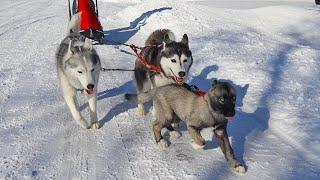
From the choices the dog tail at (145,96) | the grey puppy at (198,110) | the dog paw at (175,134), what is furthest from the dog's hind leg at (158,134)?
the dog tail at (145,96)

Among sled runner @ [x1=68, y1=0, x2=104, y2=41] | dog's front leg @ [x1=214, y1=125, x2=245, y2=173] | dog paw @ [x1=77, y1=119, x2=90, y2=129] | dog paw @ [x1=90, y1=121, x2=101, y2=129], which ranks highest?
dog's front leg @ [x1=214, y1=125, x2=245, y2=173]

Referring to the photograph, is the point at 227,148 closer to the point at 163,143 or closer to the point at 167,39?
the point at 163,143

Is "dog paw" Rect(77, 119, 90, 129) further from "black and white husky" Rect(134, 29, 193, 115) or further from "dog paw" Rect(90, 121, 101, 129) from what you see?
"black and white husky" Rect(134, 29, 193, 115)

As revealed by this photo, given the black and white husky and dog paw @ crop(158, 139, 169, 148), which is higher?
the black and white husky

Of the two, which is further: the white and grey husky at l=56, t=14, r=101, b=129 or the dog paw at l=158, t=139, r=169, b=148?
the white and grey husky at l=56, t=14, r=101, b=129

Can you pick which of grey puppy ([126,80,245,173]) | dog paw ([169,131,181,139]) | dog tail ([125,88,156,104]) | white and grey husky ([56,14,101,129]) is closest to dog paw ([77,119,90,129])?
white and grey husky ([56,14,101,129])

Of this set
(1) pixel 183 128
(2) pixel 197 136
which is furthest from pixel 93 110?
(2) pixel 197 136

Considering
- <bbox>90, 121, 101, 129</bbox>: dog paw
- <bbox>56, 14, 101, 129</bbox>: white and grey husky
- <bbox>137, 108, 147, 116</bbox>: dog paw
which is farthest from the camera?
<bbox>137, 108, 147, 116</bbox>: dog paw

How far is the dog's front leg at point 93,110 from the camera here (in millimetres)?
5186

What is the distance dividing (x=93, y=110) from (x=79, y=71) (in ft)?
2.09

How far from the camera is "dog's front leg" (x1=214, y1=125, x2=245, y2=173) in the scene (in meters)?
4.10

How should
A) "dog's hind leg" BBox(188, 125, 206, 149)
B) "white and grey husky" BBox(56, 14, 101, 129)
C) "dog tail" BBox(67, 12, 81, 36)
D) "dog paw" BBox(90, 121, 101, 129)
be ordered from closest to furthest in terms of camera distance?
"dog's hind leg" BBox(188, 125, 206, 149) < "white and grey husky" BBox(56, 14, 101, 129) < "dog paw" BBox(90, 121, 101, 129) < "dog tail" BBox(67, 12, 81, 36)

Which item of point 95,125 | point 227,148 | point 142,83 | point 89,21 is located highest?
point 227,148

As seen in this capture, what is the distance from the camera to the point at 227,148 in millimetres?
4160
